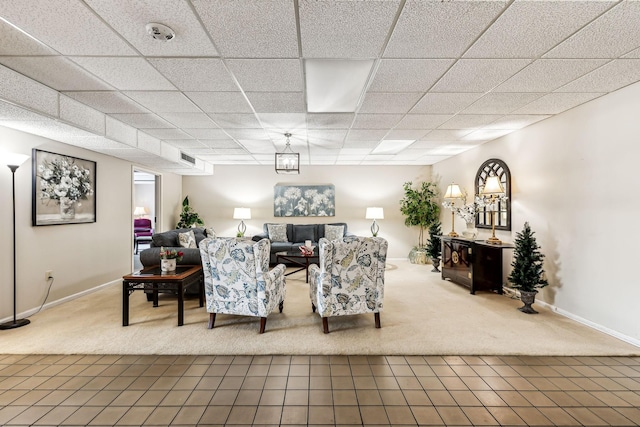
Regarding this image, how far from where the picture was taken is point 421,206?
22.8 feet

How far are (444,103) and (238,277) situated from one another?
2902 millimetres

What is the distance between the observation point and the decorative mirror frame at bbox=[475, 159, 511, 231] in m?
4.47

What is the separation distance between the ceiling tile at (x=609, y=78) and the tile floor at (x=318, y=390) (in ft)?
8.02

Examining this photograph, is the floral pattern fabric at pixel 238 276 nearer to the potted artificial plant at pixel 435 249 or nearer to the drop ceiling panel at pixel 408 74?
the drop ceiling panel at pixel 408 74

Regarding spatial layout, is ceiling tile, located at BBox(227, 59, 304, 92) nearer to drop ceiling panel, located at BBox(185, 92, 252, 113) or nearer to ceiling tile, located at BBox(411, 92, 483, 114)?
drop ceiling panel, located at BBox(185, 92, 252, 113)

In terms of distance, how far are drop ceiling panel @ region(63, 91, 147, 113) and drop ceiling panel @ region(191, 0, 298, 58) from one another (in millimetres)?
1625

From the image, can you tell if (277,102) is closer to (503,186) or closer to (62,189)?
(62,189)

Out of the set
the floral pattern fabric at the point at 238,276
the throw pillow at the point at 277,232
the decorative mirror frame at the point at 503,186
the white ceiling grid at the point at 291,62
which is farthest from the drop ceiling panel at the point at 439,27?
the throw pillow at the point at 277,232

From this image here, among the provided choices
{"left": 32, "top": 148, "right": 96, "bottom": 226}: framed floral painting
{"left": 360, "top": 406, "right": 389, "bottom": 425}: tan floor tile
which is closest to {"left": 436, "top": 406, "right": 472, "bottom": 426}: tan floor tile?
{"left": 360, "top": 406, "right": 389, "bottom": 425}: tan floor tile

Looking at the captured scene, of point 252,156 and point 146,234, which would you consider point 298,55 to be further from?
point 146,234

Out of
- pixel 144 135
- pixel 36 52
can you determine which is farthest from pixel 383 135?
pixel 36 52

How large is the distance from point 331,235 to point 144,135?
4.22 metres

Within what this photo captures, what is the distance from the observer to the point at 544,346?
106 inches

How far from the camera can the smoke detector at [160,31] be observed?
6.22 ft
